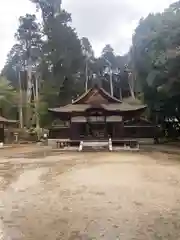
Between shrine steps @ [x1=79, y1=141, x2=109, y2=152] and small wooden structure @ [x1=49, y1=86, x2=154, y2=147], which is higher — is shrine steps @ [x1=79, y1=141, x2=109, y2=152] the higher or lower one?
the lower one

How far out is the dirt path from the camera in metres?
6.22

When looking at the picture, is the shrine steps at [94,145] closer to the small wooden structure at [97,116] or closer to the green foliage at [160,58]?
the small wooden structure at [97,116]

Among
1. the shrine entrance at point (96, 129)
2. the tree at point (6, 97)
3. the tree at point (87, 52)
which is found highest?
the tree at point (87, 52)

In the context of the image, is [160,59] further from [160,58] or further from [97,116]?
[97,116]

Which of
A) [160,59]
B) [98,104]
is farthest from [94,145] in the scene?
[160,59]

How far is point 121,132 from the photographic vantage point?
3155 centimetres

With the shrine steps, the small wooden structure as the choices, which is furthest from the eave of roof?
the shrine steps

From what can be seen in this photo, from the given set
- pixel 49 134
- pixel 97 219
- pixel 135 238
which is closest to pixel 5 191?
pixel 97 219

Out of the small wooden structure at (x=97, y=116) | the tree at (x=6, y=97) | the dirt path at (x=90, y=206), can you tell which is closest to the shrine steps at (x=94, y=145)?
the small wooden structure at (x=97, y=116)

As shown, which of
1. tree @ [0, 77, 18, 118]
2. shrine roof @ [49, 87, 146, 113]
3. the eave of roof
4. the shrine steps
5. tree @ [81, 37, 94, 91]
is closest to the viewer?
the shrine steps

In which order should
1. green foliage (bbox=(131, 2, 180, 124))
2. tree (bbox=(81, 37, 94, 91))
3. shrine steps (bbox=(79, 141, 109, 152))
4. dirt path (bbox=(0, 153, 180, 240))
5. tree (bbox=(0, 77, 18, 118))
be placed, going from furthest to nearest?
tree (bbox=(81, 37, 94, 91)), tree (bbox=(0, 77, 18, 118)), shrine steps (bbox=(79, 141, 109, 152)), green foliage (bbox=(131, 2, 180, 124)), dirt path (bbox=(0, 153, 180, 240))

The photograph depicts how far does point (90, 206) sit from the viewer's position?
26.9 feet

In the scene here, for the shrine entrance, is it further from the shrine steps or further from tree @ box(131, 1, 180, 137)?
tree @ box(131, 1, 180, 137)

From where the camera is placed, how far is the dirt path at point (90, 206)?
622 cm
